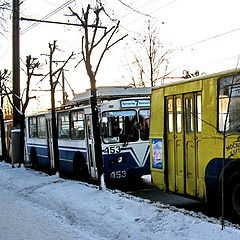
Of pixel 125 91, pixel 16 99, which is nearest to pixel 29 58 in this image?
pixel 16 99

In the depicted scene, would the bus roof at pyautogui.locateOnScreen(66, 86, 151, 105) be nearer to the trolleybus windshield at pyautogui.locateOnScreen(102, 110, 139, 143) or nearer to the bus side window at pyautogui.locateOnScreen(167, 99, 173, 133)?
the trolleybus windshield at pyautogui.locateOnScreen(102, 110, 139, 143)

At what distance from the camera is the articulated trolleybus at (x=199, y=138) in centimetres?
788

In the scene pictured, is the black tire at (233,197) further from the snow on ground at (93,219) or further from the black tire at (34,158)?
the black tire at (34,158)

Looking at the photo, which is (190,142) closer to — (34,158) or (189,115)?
(189,115)

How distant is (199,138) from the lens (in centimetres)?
868

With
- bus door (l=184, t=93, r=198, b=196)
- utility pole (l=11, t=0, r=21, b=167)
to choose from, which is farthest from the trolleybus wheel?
utility pole (l=11, t=0, r=21, b=167)

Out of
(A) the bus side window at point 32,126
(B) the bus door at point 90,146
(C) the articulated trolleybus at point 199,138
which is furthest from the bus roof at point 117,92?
(A) the bus side window at point 32,126

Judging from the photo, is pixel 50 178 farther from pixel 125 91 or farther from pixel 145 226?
pixel 145 226

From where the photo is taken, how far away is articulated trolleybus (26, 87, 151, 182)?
13.1 meters

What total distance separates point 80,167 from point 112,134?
2.49m

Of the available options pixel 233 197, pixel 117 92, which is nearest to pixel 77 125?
A: pixel 117 92

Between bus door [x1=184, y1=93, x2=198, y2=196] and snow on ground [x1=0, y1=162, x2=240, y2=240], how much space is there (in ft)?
2.65

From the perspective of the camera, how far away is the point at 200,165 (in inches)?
340

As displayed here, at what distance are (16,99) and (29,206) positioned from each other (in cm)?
1075
